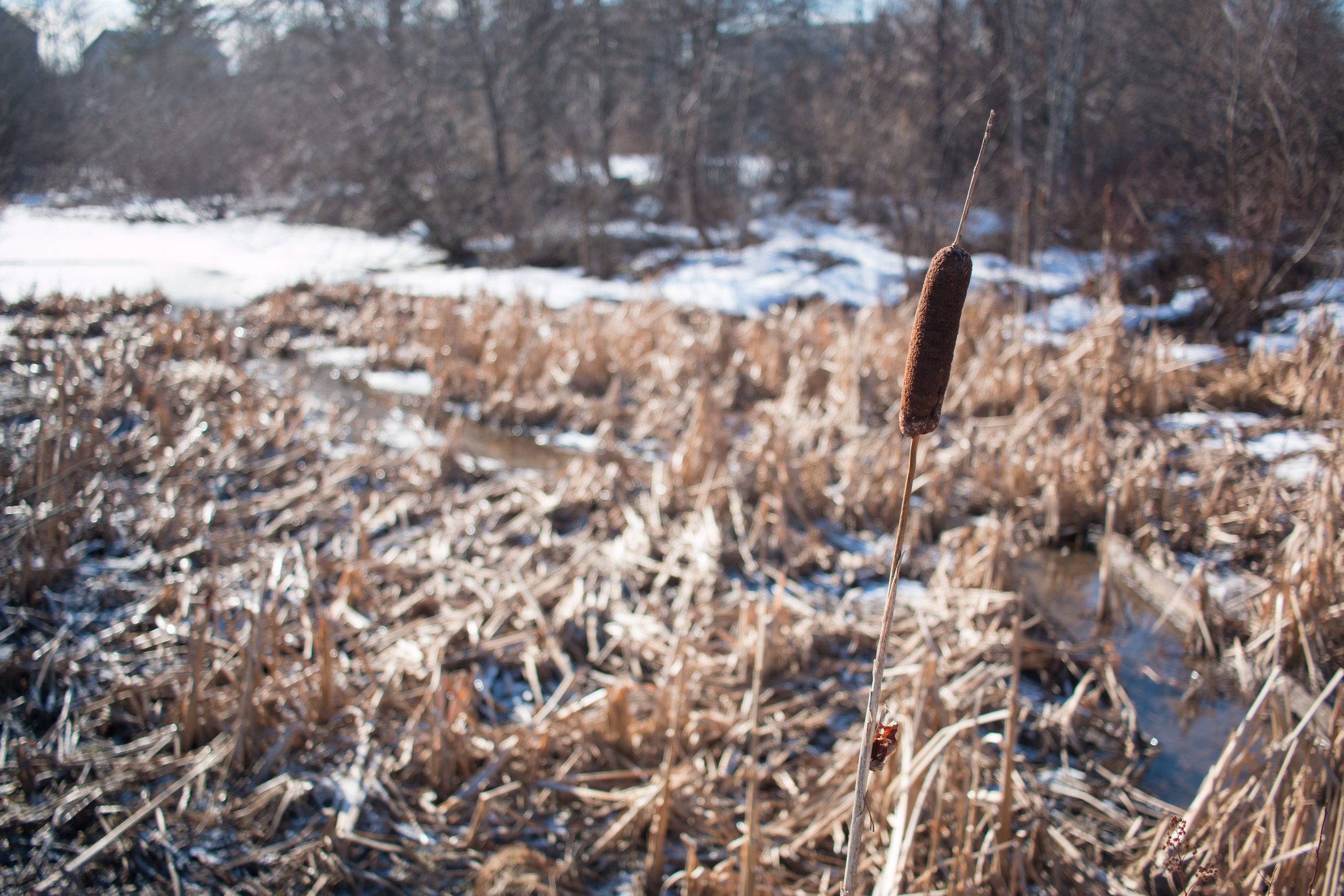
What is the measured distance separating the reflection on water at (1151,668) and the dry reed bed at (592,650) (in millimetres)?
138

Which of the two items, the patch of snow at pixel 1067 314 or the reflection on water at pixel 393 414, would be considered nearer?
the reflection on water at pixel 393 414

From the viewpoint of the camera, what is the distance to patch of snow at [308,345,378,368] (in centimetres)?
787

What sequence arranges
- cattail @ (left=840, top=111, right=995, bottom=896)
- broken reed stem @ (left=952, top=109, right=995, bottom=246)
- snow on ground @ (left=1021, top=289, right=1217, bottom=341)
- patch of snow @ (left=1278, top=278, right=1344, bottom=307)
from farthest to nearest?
snow on ground @ (left=1021, top=289, right=1217, bottom=341) → patch of snow @ (left=1278, top=278, right=1344, bottom=307) → cattail @ (left=840, top=111, right=995, bottom=896) → broken reed stem @ (left=952, top=109, right=995, bottom=246)

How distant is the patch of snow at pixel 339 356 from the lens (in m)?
7.87

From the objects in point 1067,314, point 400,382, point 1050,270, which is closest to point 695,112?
point 1050,270

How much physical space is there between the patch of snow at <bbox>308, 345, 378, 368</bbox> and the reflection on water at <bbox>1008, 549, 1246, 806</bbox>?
21.6 ft

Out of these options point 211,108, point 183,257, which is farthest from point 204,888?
point 211,108

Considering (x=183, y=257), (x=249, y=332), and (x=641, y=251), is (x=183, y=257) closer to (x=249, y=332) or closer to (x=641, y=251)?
(x=249, y=332)

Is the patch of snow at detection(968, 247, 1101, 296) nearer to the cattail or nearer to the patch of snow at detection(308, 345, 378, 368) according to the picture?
the patch of snow at detection(308, 345, 378, 368)

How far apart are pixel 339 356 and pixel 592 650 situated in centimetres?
622

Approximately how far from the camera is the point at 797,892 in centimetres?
198

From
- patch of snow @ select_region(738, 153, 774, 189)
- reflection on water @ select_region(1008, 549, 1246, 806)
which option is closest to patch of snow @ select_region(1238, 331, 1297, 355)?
reflection on water @ select_region(1008, 549, 1246, 806)

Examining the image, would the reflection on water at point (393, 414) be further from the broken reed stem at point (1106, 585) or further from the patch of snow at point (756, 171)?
the patch of snow at point (756, 171)

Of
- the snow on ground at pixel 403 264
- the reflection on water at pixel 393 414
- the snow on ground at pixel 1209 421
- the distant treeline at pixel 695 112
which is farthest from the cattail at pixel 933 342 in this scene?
the distant treeline at pixel 695 112
